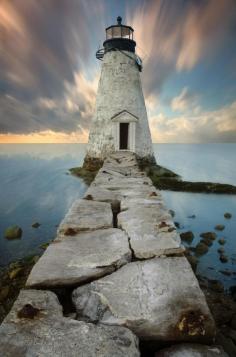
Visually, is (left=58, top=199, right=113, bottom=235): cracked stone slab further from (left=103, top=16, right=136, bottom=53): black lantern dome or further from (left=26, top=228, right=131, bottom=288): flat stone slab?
(left=103, top=16, right=136, bottom=53): black lantern dome

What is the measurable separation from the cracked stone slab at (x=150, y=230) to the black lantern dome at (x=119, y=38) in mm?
16207

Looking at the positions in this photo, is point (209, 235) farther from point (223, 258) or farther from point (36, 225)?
point (36, 225)

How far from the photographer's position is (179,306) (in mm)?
1493

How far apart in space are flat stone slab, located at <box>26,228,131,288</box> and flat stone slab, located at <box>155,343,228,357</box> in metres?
0.72

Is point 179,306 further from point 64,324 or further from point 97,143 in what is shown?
point 97,143

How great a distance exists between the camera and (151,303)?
1532 millimetres

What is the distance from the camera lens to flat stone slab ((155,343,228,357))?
1.28 meters

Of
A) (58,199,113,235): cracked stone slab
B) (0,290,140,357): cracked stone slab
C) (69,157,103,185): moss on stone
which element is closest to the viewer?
(0,290,140,357): cracked stone slab

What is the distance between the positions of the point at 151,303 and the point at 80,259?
751mm

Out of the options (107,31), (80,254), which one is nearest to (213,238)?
(80,254)

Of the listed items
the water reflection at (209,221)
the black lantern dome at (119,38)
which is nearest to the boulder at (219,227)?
the water reflection at (209,221)

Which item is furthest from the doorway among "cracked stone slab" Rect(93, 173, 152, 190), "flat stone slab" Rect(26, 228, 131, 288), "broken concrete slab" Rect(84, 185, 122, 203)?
"flat stone slab" Rect(26, 228, 131, 288)

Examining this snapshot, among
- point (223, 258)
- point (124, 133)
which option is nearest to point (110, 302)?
point (223, 258)

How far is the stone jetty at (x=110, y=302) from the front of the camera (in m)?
1.25
